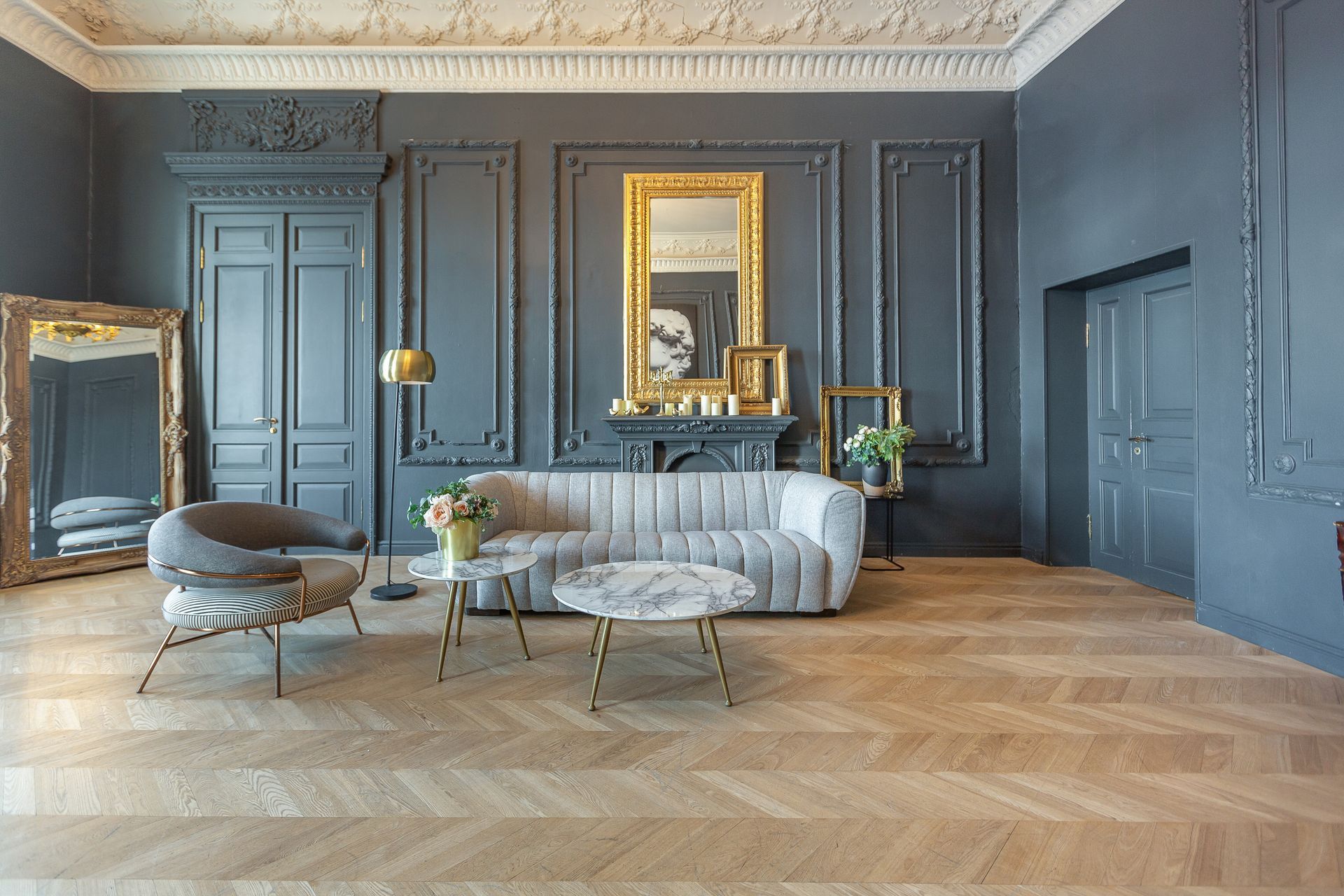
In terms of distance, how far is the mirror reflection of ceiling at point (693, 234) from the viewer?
5199 millimetres

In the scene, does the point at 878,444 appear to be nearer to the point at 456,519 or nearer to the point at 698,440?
the point at 698,440

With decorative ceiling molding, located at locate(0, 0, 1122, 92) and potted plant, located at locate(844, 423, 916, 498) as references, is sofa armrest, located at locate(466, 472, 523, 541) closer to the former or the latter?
potted plant, located at locate(844, 423, 916, 498)

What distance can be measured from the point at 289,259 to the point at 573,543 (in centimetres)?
372

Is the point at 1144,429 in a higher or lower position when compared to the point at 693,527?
higher

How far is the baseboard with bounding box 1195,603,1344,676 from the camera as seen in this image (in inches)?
109

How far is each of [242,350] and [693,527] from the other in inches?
162

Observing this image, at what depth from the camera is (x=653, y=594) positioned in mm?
2502

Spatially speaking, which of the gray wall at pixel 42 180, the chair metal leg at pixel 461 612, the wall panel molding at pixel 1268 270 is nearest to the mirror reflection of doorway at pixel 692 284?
the chair metal leg at pixel 461 612

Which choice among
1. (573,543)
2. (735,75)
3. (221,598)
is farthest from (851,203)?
(221,598)

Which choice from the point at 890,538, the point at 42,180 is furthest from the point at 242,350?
the point at 890,538

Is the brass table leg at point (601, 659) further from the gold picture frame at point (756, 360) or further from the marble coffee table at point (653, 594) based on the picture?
the gold picture frame at point (756, 360)

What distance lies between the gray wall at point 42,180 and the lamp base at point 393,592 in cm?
365

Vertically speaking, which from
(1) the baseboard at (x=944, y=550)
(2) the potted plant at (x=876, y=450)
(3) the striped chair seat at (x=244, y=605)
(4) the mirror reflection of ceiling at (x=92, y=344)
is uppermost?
(4) the mirror reflection of ceiling at (x=92, y=344)

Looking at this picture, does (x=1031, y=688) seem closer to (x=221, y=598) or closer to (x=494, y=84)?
(x=221, y=598)
